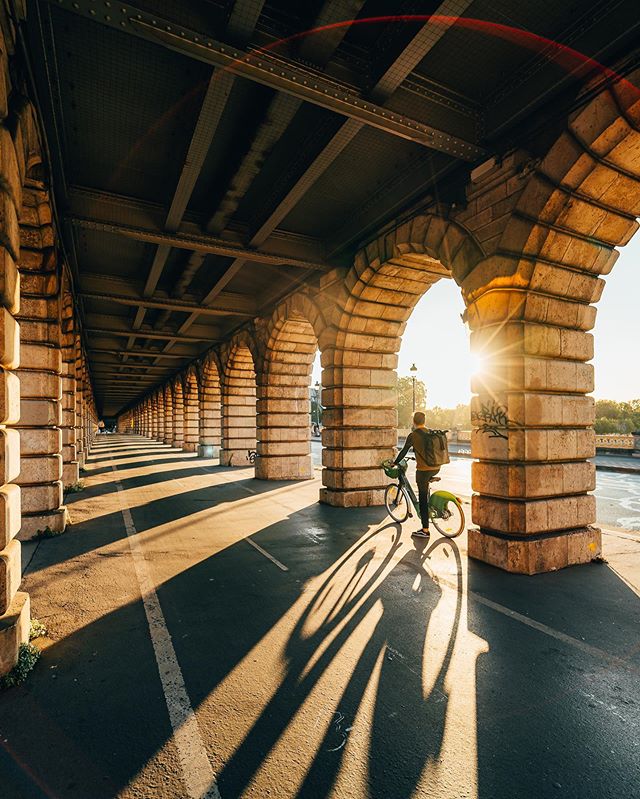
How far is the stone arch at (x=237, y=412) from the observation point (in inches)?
797

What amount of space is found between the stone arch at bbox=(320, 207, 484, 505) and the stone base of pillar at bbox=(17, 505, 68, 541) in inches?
216

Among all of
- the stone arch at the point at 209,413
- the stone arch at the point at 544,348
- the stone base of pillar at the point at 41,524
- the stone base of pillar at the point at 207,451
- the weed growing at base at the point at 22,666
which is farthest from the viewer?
the stone base of pillar at the point at 207,451

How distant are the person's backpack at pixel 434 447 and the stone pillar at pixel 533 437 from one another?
86 centimetres

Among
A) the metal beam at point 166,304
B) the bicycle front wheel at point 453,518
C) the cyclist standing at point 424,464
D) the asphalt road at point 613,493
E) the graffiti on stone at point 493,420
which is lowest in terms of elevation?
the asphalt road at point 613,493

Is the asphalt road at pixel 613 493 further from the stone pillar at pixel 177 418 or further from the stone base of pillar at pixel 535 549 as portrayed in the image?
the stone pillar at pixel 177 418

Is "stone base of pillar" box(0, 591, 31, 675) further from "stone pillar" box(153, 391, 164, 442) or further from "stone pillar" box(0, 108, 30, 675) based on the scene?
"stone pillar" box(153, 391, 164, 442)

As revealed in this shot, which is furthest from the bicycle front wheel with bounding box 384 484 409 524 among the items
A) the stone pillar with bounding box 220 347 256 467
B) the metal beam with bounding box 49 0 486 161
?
the stone pillar with bounding box 220 347 256 467

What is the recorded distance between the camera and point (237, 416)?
20531 millimetres

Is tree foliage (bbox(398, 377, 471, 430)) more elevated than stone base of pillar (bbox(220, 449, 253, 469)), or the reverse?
tree foliage (bbox(398, 377, 471, 430))

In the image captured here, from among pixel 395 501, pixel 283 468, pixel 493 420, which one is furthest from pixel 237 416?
pixel 493 420

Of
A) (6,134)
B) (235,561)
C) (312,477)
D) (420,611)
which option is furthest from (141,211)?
(312,477)

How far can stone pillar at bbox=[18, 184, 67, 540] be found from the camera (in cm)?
718

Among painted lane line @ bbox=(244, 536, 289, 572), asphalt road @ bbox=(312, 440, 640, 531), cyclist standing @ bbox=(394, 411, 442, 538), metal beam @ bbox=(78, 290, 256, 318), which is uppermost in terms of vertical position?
metal beam @ bbox=(78, 290, 256, 318)

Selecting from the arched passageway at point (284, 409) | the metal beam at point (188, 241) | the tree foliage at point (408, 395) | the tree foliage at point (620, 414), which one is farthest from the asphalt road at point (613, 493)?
the tree foliage at point (408, 395)
